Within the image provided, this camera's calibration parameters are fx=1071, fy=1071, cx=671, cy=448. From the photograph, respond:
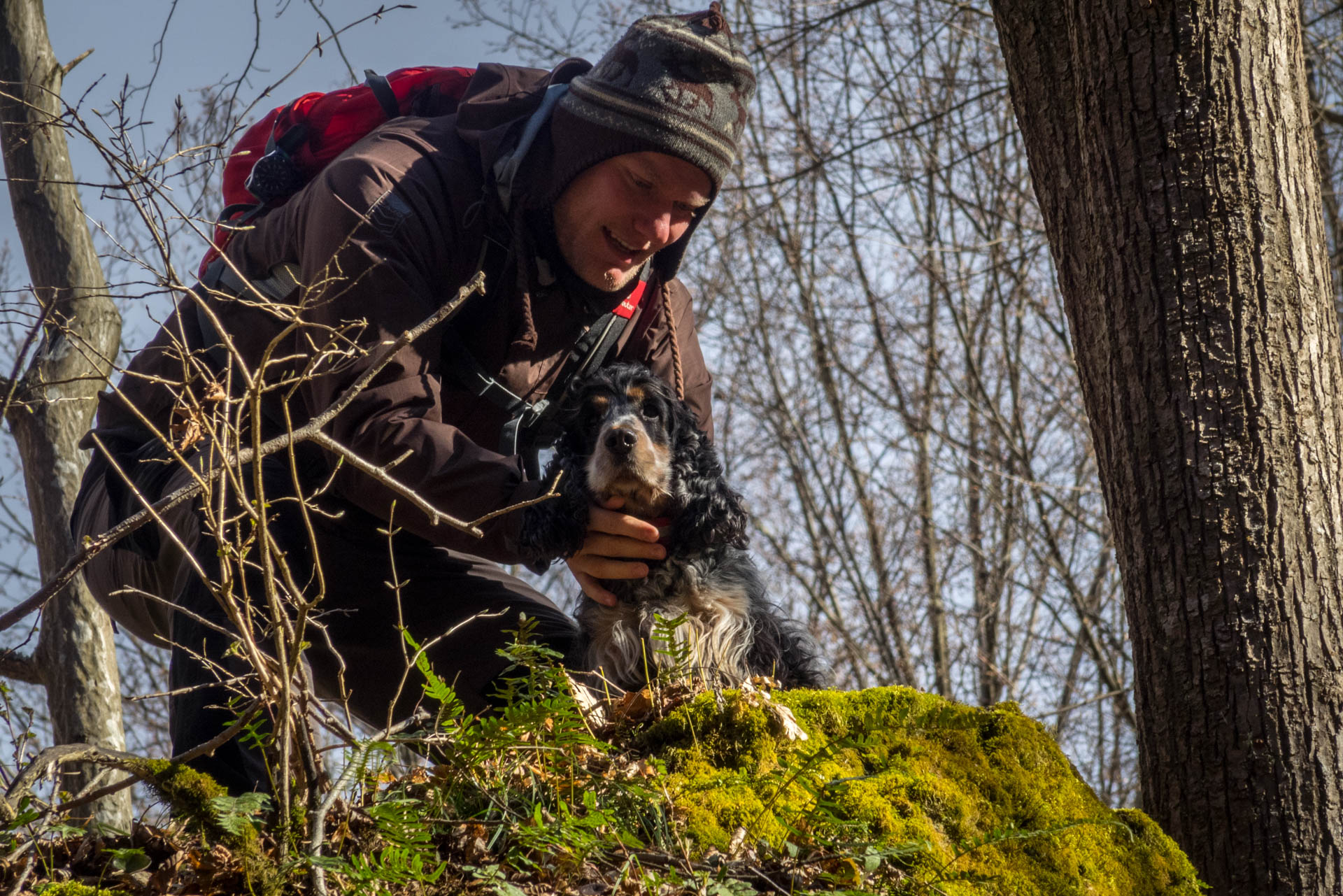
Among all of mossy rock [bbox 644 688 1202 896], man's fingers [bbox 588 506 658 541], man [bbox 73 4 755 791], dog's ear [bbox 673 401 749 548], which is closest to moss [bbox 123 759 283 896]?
mossy rock [bbox 644 688 1202 896]

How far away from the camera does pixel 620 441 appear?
3680mm

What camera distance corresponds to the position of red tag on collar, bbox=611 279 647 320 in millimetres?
4219

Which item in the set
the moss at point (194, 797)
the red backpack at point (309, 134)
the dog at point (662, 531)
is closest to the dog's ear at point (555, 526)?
the dog at point (662, 531)

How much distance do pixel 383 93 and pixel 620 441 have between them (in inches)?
A: 65.0

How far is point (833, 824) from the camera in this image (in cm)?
210

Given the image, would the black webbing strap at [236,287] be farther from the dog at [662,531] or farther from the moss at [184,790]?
the moss at [184,790]

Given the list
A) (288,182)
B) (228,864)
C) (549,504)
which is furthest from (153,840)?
(288,182)

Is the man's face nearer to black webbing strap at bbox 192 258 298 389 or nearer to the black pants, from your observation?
black webbing strap at bbox 192 258 298 389

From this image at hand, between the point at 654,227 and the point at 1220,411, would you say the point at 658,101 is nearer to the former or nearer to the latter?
the point at 654,227

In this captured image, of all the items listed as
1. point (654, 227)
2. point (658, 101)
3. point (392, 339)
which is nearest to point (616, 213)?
point (654, 227)

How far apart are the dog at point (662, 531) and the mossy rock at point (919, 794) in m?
1.14

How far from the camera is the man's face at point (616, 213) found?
388 centimetres

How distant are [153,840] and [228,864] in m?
0.23

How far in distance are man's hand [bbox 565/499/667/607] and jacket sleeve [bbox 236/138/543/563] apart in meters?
0.28
